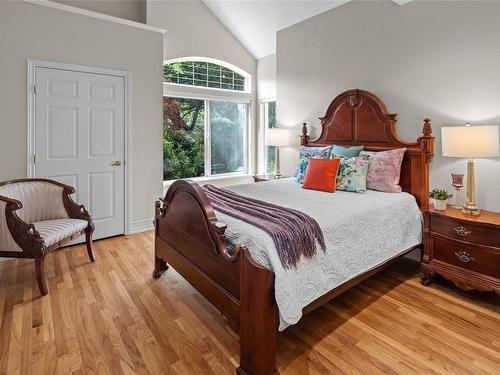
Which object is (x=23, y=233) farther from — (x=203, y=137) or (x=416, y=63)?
(x=416, y=63)

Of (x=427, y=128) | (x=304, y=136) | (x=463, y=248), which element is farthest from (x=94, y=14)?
(x=463, y=248)

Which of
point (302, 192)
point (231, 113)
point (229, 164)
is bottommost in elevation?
point (302, 192)

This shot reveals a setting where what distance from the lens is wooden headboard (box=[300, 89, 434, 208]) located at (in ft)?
10.2

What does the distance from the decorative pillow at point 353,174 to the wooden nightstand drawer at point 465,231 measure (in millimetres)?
673

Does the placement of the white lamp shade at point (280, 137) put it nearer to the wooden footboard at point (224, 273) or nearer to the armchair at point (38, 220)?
the wooden footboard at point (224, 273)

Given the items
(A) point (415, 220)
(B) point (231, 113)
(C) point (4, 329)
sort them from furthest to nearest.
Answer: (B) point (231, 113), (A) point (415, 220), (C) point (4, 329)

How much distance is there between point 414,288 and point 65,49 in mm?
4310

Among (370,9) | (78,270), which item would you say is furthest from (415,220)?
(78,270)

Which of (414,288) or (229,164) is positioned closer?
(414,288)

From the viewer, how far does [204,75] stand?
203 inches

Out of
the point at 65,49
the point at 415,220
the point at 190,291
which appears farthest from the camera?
the point at 65,49

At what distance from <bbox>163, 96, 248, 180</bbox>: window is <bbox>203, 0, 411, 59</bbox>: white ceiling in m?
1.04

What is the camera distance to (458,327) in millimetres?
2227

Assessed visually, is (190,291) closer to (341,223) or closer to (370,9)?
Result: (341,223)
